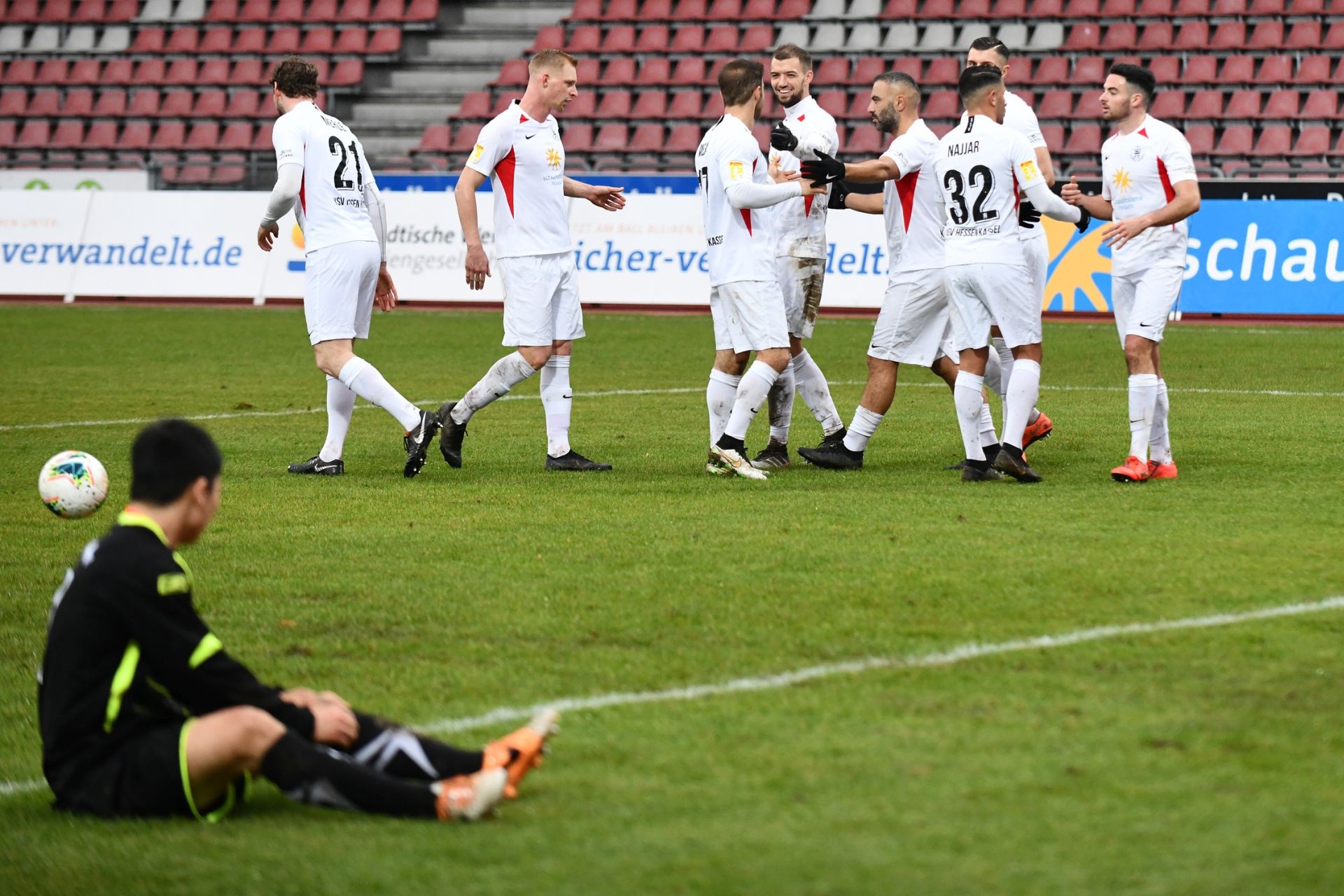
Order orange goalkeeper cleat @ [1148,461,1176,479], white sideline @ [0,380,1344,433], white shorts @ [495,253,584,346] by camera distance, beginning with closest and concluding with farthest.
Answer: orange goalkeeper cleat @ [1148,461,1176,479]
white shorts @ [495,253,584,346]
white sideline @ [0,380,1344,433]

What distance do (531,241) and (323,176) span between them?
120 centimetres

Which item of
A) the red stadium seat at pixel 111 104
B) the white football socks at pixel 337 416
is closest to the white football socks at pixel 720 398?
the white football socks at pixel 337 416

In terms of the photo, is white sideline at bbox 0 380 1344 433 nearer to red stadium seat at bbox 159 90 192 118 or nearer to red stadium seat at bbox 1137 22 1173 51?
red stadium seat at bbox 1137 22 1173 51

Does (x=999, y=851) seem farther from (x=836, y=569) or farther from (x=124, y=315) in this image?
(x=124, y=315)

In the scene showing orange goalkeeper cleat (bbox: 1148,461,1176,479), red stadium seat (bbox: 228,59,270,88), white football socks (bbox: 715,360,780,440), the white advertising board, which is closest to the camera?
orange goalkeeper cleat (bbox: 1148,461,1176,479)

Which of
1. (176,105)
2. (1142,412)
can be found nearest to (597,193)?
(1142,412)

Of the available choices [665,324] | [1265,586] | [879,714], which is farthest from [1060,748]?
[665,324]

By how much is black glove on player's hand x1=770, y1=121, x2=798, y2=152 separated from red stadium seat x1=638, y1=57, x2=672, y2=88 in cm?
2052

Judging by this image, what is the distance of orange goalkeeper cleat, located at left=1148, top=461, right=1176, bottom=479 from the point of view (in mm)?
9070

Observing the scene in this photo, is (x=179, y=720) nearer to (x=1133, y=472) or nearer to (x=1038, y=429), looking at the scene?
(x=1133, y=472)

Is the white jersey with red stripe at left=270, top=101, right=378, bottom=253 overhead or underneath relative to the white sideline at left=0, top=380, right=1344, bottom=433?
overhead

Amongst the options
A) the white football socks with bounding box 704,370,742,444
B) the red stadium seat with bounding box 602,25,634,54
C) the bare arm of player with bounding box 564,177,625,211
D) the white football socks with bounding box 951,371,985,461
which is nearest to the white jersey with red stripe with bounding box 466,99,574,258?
the bare arm of player with bounding box 564,177,625,211

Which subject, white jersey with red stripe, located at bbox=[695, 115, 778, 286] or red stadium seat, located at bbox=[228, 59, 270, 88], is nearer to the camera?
white jersey with red stripe, located at bbox=[695, 115, 778, 286]

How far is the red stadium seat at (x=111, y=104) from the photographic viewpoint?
3152cm
